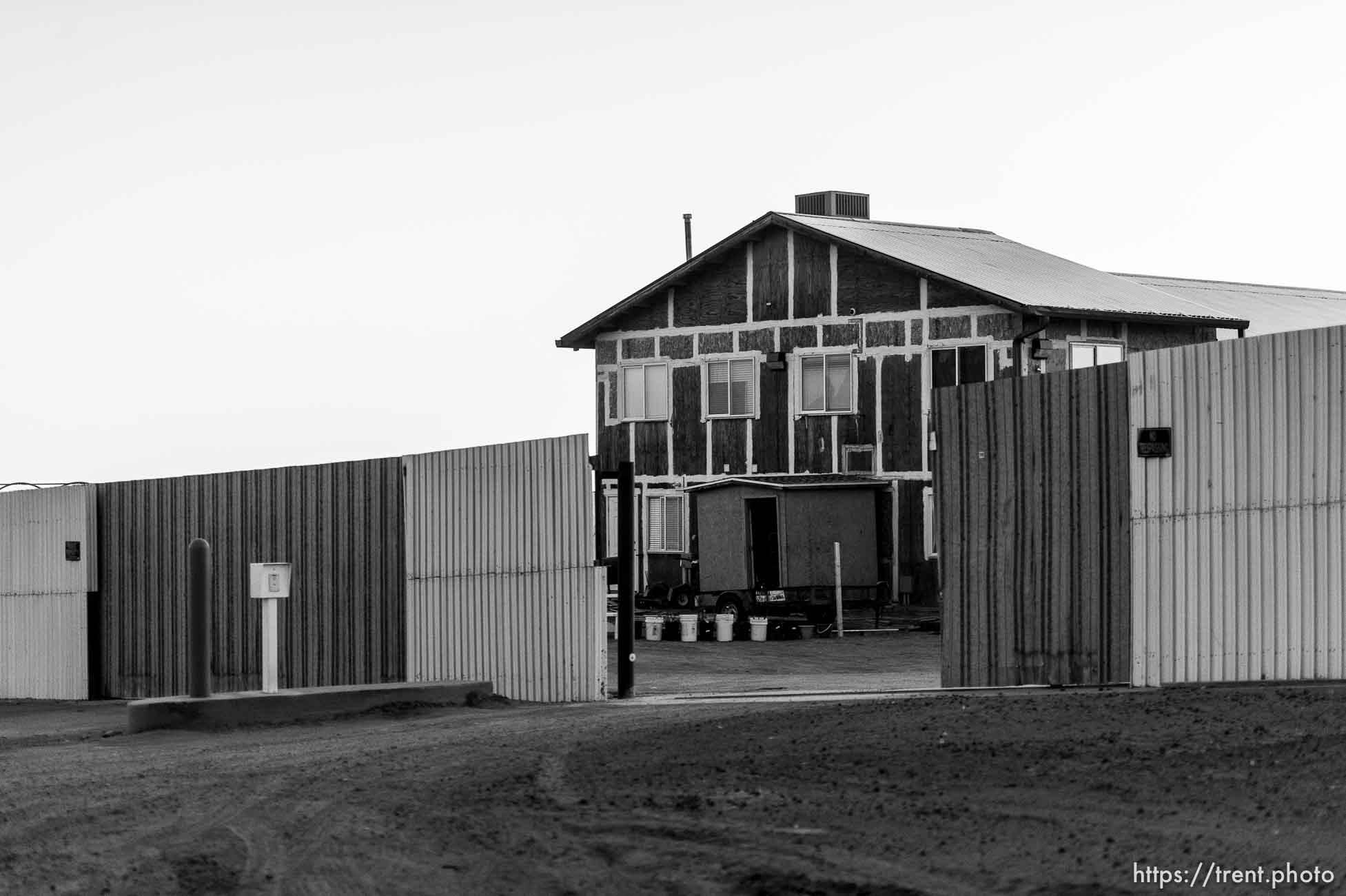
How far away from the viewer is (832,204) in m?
45.1

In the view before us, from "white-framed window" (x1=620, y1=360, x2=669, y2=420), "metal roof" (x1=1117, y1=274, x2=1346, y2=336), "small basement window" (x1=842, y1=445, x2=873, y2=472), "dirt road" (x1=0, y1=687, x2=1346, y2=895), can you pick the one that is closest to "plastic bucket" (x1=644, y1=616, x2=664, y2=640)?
"small basement window" (x1=842, y1=445, x2=873, y2=472)

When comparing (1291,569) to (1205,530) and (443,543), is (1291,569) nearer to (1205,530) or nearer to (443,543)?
(1205,530)

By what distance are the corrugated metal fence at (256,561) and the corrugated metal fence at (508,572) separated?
0.40 meters

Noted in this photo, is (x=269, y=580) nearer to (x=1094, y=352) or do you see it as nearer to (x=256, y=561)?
(x=256, y=561)

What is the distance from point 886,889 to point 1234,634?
6582 mm

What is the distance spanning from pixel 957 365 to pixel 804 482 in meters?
3.69

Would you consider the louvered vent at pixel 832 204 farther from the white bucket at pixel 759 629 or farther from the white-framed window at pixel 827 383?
the white bucket at pixel 759 629

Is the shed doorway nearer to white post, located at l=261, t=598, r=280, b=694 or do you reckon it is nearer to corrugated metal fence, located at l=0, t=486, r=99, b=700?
corrugated metal fence, located at l=0, t=486, r=99, b=700

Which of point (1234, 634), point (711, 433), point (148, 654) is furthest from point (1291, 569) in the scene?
point (711, 433)

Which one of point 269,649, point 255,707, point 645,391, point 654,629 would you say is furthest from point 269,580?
point 645,391

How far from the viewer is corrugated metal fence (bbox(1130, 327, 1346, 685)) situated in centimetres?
1300

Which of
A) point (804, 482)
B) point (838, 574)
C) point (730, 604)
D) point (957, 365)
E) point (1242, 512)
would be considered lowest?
point (730, 604)

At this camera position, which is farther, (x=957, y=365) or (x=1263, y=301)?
(x=1263, y=301)

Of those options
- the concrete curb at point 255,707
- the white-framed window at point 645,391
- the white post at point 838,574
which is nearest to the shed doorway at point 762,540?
the white post at point 838,574
